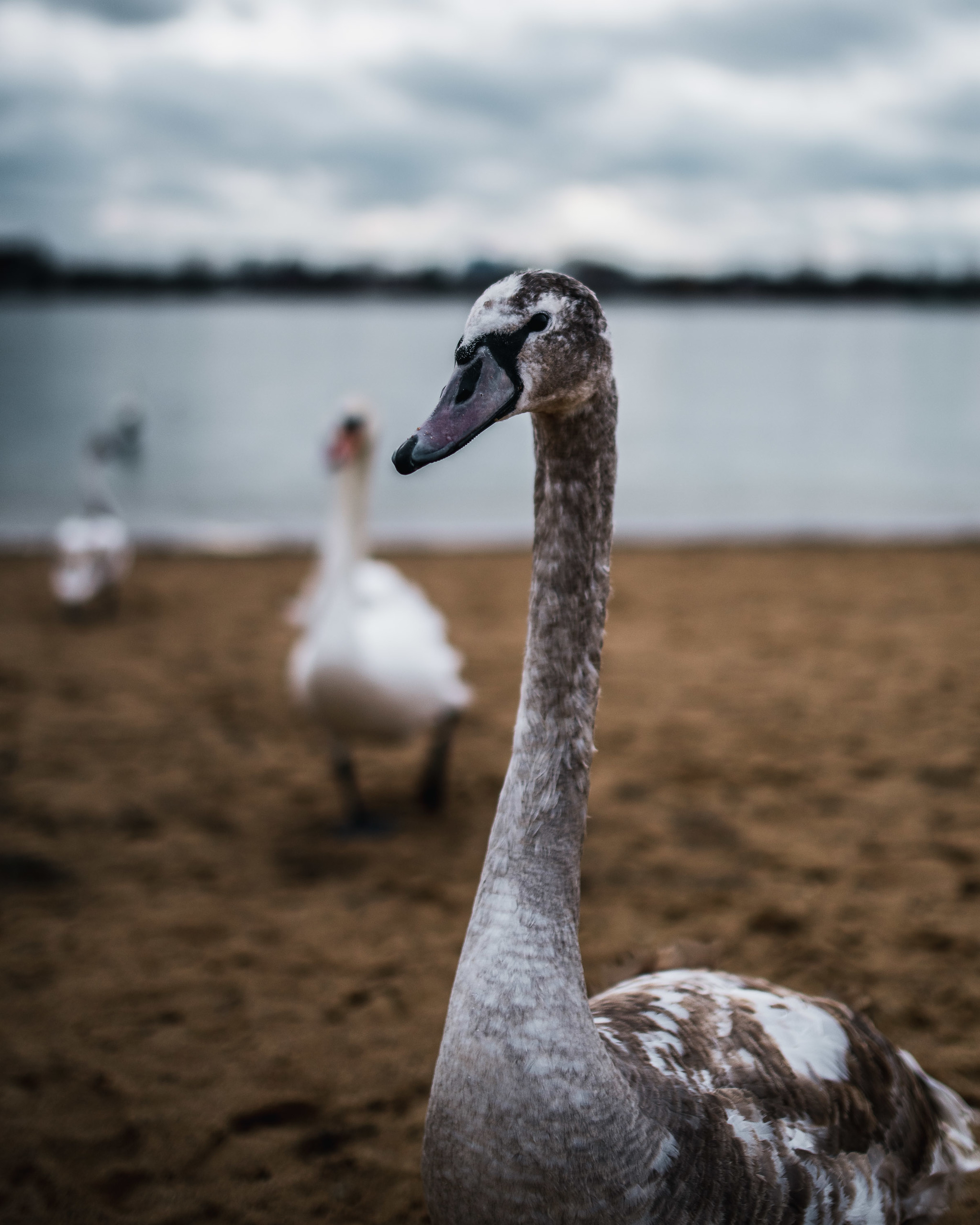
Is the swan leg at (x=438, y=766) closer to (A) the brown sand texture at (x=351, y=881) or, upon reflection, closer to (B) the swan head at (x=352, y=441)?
(A) the brown sand texture at (x=351, y=881)

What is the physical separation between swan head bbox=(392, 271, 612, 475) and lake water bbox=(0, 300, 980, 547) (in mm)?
3784

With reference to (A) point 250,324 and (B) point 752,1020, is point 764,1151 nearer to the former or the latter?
(B) point 752,1020

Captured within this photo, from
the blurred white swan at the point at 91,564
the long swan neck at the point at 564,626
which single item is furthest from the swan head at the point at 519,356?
the blurred white swan at the point at 91,564

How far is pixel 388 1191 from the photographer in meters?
2.63

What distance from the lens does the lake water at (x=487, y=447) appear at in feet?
50.6

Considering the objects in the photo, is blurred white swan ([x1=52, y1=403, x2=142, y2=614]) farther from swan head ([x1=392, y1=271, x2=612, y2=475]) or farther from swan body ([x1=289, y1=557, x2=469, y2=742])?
swan head ([x1=392, y1=271, x2=612, y2=475])

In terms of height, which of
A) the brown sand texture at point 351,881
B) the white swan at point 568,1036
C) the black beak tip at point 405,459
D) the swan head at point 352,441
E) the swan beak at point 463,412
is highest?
the swan head at point 352,441

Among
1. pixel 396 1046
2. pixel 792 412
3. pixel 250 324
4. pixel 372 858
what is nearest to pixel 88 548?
pixel 372 858

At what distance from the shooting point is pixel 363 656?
15.3ft

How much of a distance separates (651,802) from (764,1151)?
3.32 metres

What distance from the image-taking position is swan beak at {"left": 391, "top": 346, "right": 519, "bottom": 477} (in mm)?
1524

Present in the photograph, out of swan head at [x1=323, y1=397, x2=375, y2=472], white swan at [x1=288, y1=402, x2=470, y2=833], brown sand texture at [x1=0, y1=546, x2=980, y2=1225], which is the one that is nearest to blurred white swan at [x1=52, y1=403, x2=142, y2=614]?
brown sand texture at [x1=0, y1=546, x2=980, y2=1225]

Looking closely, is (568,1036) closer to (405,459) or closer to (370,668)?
(405,459)

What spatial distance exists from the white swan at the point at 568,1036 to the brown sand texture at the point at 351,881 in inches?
29.5
